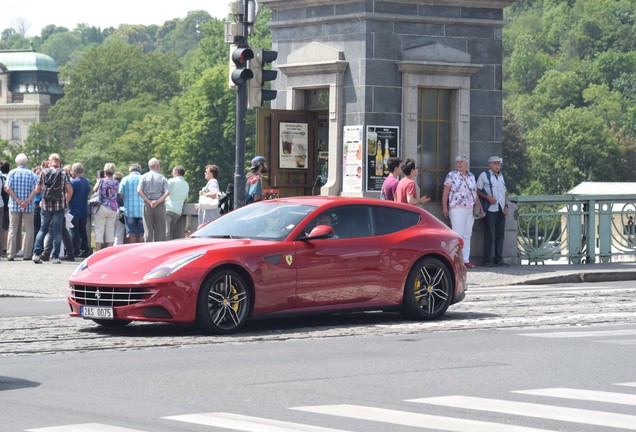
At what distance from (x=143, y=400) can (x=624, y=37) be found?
586 feet

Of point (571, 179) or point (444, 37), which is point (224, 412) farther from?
point (571, 179)

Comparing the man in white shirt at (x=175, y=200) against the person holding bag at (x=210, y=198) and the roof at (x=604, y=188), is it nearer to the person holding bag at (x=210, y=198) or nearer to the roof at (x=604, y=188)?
the person holding bag at (x=210, y=198)

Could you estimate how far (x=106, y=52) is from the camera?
162 metres

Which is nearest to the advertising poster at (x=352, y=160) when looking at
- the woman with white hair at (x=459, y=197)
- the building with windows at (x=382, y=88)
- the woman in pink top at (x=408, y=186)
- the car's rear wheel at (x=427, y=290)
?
the building with windows at (x=382, y=88)

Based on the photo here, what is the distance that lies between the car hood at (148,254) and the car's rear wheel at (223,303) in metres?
0.25

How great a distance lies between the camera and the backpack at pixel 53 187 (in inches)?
1045

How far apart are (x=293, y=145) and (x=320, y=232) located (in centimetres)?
1141

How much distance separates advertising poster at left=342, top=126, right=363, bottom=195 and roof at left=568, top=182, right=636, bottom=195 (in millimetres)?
93236

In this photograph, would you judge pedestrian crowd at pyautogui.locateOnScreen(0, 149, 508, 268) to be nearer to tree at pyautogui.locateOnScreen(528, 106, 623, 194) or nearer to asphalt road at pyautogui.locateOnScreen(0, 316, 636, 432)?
asphalt road at pyautogui.locateOnScreen(0, 316, 636, 432)

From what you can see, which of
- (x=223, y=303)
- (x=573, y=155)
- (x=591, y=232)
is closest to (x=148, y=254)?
(x=223, y=303)

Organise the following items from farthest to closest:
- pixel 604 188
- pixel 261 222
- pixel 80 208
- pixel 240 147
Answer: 1. pixel 604 188
2. pixel 80 208
3. pixel 240 147
4. pixel 261 222

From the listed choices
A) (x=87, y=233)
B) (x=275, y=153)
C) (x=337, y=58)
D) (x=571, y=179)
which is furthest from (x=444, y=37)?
(x=571, y=179)

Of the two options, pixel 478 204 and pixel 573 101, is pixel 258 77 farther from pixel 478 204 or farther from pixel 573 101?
pixel 573 101

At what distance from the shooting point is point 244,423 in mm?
9320
